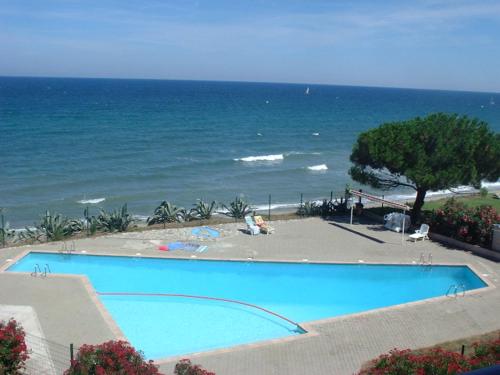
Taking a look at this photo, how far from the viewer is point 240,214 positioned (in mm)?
24891

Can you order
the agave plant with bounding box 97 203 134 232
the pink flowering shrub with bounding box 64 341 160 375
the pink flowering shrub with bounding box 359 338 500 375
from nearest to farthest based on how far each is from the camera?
the pink flowering shrub with bounding box 359 338 500 375
the pink flowering shrub with bounding box 64 341 160 375
the agave plant with bounding box 97 203 134 232

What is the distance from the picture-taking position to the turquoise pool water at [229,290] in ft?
45.6

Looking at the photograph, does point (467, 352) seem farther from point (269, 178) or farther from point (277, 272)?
point (269, 178)

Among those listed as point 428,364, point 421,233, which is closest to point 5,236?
point 421,233

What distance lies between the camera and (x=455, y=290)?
53.3 ft

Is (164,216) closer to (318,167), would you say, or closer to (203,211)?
(203,211)

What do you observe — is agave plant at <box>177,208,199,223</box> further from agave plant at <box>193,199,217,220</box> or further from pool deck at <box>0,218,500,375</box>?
pool deck at <box>0,218,500,375</box>

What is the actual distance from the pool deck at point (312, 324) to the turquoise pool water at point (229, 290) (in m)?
0.47

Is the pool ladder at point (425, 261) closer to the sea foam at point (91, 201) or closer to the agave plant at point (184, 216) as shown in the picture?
the agave plant at point (184, 216)

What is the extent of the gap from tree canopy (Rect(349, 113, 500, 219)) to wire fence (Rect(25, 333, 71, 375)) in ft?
46.6

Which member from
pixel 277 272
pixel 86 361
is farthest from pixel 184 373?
pixel 277 272

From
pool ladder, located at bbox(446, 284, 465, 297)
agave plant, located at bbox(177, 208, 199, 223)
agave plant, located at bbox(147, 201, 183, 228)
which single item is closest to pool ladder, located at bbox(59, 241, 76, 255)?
agave plant, located at bbox(147, 201, 183, 228)

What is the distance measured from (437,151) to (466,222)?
292cm

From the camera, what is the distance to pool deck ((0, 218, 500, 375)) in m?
11.9
